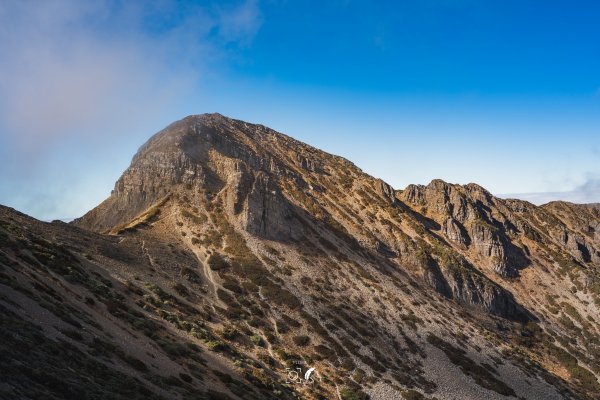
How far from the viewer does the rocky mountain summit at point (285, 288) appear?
33969 mm

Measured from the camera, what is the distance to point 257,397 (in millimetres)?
39188

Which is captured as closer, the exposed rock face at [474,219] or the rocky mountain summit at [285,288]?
the rocky mountain summit at [285,288]

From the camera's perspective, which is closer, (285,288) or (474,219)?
(285,288)

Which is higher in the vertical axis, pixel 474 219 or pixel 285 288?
pixel 474 219

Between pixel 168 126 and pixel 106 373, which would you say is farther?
pixel 168 126

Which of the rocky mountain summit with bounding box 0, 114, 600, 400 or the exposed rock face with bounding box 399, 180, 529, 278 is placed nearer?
the rocky mountain summit with bounding box 0, 114, 600, 400

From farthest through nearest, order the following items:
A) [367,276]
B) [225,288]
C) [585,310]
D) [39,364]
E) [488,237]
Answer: [488,237] < [585,310] < [367,276] < [225,288] < [39,364]

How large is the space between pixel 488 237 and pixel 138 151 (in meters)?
128

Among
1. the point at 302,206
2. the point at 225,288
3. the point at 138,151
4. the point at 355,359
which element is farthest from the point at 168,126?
the point at 355,359

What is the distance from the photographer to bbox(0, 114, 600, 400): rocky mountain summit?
33969 mm

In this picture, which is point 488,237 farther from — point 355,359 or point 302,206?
point 355,359

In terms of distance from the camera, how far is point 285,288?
77.6 meters

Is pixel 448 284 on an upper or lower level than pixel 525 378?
upper

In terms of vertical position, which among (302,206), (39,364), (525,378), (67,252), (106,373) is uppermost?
(302,206)
